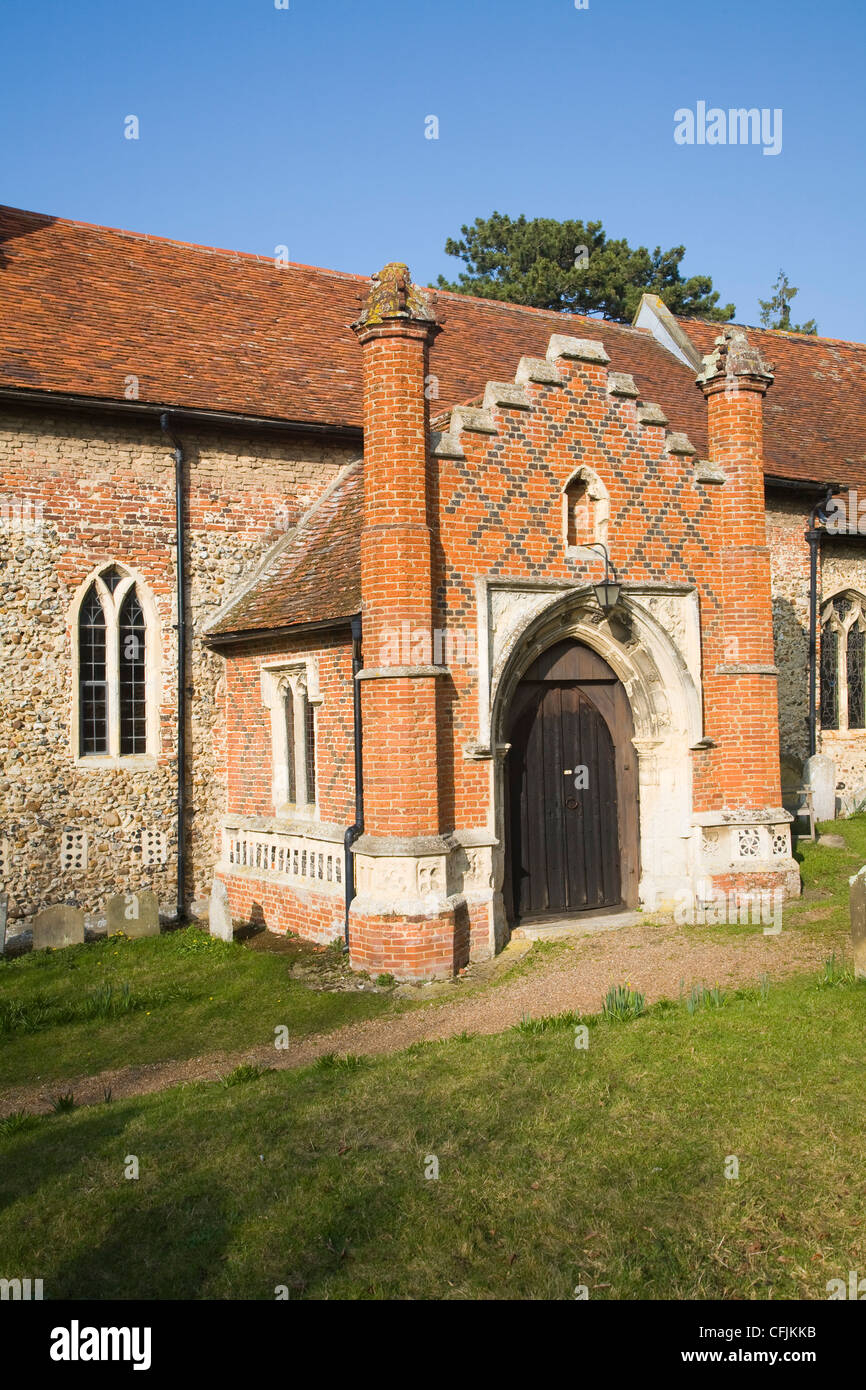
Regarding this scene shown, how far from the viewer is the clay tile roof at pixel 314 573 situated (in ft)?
37.9

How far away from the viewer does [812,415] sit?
64.3ft

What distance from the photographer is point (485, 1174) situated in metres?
5.61

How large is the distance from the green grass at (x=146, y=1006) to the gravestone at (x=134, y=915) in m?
0.47

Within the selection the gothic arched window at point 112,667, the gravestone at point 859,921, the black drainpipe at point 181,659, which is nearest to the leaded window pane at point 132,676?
the gothic arched window at point 112,667

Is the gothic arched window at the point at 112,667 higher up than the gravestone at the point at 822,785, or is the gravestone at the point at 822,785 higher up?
the gothic arched window at the point at 112,667

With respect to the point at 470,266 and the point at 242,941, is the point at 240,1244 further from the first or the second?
the point at 470,266

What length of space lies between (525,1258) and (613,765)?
7744 millimetres

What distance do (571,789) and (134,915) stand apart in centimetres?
514

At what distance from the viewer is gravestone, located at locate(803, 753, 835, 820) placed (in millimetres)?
16531

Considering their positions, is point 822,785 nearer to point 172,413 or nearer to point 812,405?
point 812,405

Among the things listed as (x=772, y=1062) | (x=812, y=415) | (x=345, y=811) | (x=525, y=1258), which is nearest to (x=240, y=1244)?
(x=525, y=1258)

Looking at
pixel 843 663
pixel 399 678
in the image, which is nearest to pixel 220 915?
pixel 399 678

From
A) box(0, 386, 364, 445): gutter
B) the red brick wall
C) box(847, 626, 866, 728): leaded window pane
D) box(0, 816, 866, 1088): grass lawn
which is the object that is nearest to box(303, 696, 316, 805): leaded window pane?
the red brick wall

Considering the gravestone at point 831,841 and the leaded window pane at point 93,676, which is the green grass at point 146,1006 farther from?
the gravestone at point 831,841
